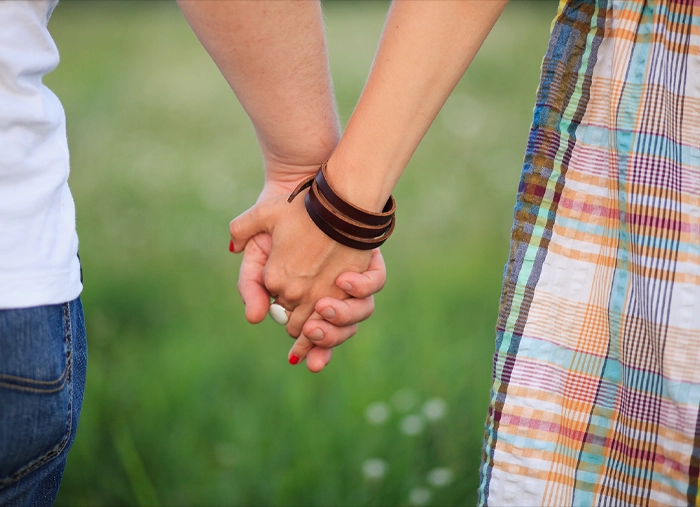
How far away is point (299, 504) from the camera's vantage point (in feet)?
6.36

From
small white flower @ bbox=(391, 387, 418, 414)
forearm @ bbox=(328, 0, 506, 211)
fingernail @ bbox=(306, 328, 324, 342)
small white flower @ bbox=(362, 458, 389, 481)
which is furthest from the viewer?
small white flower @ bbox=(391, 387, 418, 414)

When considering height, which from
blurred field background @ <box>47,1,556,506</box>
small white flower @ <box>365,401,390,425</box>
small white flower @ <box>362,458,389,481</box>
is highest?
small white flower @ <box>362,458,389,481</box>

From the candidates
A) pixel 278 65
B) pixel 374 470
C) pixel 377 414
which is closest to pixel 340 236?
pixel 278 65

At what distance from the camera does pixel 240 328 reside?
2.63 m

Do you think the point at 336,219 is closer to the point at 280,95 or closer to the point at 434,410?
the point at 280,95

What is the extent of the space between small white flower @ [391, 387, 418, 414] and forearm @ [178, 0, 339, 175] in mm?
1150

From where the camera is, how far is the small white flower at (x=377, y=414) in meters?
2.10

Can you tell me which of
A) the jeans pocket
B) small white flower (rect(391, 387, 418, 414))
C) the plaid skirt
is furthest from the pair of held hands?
small white flower (rect(391, 387, 418, 414))

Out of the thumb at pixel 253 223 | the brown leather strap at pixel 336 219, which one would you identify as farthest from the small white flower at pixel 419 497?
the brown leather strap at pixel 336 219

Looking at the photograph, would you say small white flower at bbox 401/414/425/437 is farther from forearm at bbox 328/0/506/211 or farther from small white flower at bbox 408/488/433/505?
forearm at bbox 328/0/506/211

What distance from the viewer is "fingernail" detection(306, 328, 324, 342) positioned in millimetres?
1351

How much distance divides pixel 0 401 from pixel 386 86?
0.68 metres

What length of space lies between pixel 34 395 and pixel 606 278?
0.74 m

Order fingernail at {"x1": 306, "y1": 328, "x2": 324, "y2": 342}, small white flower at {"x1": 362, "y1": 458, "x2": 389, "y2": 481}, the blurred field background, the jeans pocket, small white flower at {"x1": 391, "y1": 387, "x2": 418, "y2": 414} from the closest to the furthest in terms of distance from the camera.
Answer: the jeans pocket → fingernail at {"x1": 306, "y1": 328, "x2": 324, "y2": 342} → small white flower at {"x1": 362, "y1": 458, "x2": 389, "y2": 481} → the blurred field background → small white flower at {"x1": 391, "y1": 387, "x2": 418, "y2": 414}
